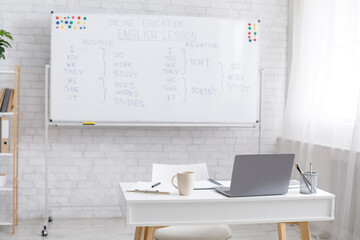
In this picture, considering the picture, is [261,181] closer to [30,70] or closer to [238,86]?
[238,86]

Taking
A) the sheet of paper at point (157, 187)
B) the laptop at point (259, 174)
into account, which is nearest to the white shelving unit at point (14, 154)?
the sheet of paper at point (157, 187)

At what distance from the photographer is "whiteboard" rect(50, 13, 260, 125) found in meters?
3.63

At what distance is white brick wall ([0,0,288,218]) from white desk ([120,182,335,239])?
2.09 m

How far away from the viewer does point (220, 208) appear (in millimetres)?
1844

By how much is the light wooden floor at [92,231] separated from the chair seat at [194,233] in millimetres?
1236

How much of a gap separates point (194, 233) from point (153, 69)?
187 cm

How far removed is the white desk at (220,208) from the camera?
1787 mm

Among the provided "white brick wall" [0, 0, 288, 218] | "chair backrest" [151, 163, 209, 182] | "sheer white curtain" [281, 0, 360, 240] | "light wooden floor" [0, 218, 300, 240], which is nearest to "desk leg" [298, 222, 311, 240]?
"chair backrest" [151, 163, 209, 182]

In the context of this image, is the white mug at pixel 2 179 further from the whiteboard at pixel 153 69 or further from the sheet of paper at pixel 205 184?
the sheet of paper at pixel 205 184

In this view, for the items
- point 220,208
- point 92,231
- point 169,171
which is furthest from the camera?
point 92,231

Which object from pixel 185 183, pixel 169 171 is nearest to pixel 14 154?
pixel 169 171

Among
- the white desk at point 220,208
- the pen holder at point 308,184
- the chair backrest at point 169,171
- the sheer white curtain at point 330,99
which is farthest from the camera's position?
the sheer white curtain at point 330,99

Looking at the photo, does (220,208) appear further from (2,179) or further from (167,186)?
(2,179)

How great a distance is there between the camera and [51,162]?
3.92m
